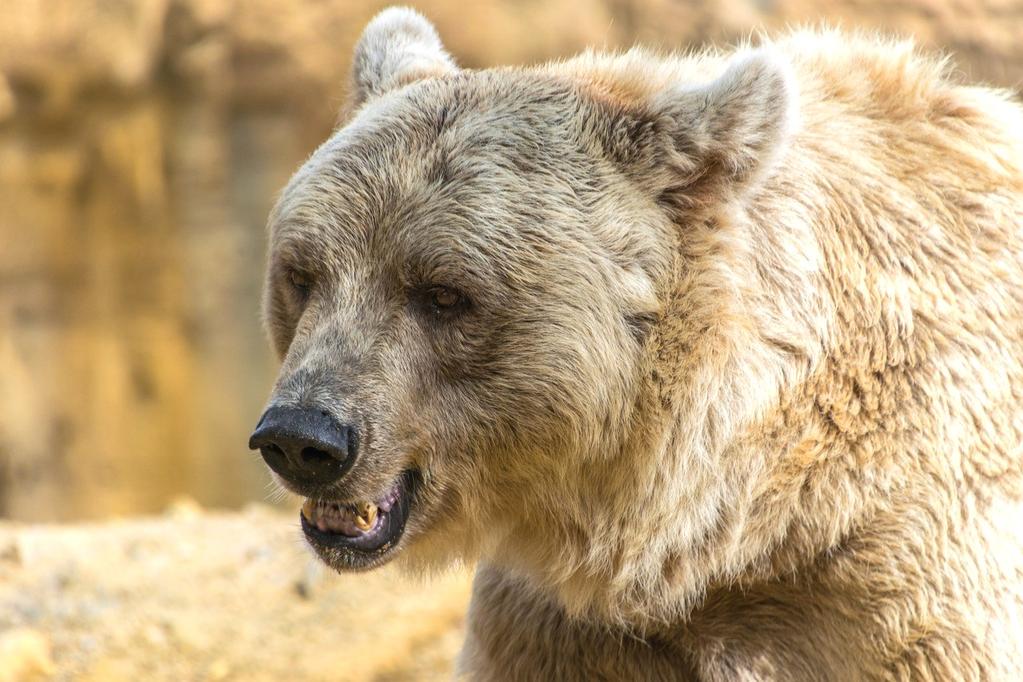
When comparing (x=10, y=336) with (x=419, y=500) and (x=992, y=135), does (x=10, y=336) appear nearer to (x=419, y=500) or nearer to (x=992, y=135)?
(x=419, y=500)

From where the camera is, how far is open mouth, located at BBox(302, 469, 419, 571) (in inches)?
123

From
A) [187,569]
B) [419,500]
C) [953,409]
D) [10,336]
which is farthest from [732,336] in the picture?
[10,336]

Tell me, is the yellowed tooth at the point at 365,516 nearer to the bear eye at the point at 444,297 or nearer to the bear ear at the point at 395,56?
the bear eye at the point at 444,297

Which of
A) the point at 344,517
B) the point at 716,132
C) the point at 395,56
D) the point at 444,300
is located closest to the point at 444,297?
the point at 444,300

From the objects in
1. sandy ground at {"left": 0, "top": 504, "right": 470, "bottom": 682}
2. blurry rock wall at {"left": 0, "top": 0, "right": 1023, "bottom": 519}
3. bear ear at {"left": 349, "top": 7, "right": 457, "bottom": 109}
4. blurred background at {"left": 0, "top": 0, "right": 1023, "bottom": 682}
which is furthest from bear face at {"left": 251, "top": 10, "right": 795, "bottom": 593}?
blurry rock wall at {"left": 0, "top": 0, "right": 1023, "bottom": 519}

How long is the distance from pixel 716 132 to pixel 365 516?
1.25 m

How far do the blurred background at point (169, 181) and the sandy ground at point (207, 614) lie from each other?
51.9 inches

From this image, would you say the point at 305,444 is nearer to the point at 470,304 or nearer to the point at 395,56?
the point at 470,304

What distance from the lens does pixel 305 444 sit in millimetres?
2863

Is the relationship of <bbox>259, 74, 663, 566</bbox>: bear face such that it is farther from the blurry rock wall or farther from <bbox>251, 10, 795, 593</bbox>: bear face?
the blurry rock wall

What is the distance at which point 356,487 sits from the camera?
299 centimetres

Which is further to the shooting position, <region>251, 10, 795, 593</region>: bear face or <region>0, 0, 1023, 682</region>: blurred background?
<region>0, 0, 1023, 682</region>: blurred background

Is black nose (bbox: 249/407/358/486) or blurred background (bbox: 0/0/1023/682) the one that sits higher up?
black nose (bbox: 249/407/358/486)

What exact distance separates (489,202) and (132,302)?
22.2 ft
